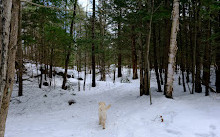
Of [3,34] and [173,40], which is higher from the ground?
[173,40]

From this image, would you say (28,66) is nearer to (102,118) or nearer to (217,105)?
(102,118)

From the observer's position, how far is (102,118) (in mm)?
4750

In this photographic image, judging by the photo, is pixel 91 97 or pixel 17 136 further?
pixel 91 97

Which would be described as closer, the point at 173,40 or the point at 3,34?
the point at 3,34

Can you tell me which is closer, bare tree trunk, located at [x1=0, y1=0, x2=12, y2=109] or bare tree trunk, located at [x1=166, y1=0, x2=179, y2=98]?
bare tree trunk, located at [x1=0, y1=0, x2=12, y2=109]

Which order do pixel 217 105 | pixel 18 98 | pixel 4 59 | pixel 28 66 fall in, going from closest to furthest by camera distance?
1. pixel 4 59
2. pixel 217 105
3. pixel 18 98
4. pixel 28 66

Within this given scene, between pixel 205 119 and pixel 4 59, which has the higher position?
pixel 4 59

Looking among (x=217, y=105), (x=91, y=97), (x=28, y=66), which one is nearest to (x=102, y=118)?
(x=217, y=105)

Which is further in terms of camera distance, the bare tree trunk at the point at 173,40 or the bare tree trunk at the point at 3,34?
the bare tree trunk at the point at 173,40

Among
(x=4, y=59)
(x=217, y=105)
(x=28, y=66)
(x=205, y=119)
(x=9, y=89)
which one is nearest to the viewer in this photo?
(x=4, y=59)

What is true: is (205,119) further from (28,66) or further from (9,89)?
(28,66)

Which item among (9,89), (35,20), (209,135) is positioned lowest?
(209,135)

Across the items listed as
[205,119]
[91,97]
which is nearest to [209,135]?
[205,119]

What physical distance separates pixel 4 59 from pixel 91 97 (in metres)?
8.71
